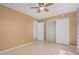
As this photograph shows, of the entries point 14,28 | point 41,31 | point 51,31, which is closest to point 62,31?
point 51,31

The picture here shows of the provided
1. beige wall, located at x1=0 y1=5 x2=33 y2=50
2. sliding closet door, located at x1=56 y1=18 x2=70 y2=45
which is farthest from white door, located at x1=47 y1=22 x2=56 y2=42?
beige wall, located at x1=0 y1=5 x2=33 y2=50

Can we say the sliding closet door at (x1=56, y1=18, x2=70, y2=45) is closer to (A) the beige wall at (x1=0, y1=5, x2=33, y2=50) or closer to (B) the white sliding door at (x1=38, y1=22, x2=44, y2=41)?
(B) the white sliding door at (x1=38, y1=22, x2=44, y2=41)

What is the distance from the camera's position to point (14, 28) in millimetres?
2875

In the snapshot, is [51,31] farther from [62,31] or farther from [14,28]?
[14,28]

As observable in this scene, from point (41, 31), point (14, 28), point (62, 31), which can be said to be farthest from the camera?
point (41, 31)

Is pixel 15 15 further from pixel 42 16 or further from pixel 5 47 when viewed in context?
pixel 5 47

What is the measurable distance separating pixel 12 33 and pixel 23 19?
0.57m

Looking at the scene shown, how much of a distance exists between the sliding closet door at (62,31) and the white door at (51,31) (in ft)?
0.37

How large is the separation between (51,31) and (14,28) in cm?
123

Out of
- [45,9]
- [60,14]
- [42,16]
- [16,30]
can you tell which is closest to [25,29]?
[16,30]

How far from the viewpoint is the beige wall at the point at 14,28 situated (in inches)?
Answer: 108

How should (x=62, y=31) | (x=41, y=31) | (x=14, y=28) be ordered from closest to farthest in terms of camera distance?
(x=62, y=31) < (x=14, y=28) < (x=41, y=31)

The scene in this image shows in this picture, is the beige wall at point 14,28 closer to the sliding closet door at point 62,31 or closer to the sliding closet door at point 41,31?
the sliding closet door at point 41,31

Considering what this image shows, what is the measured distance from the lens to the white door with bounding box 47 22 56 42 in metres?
2.82
